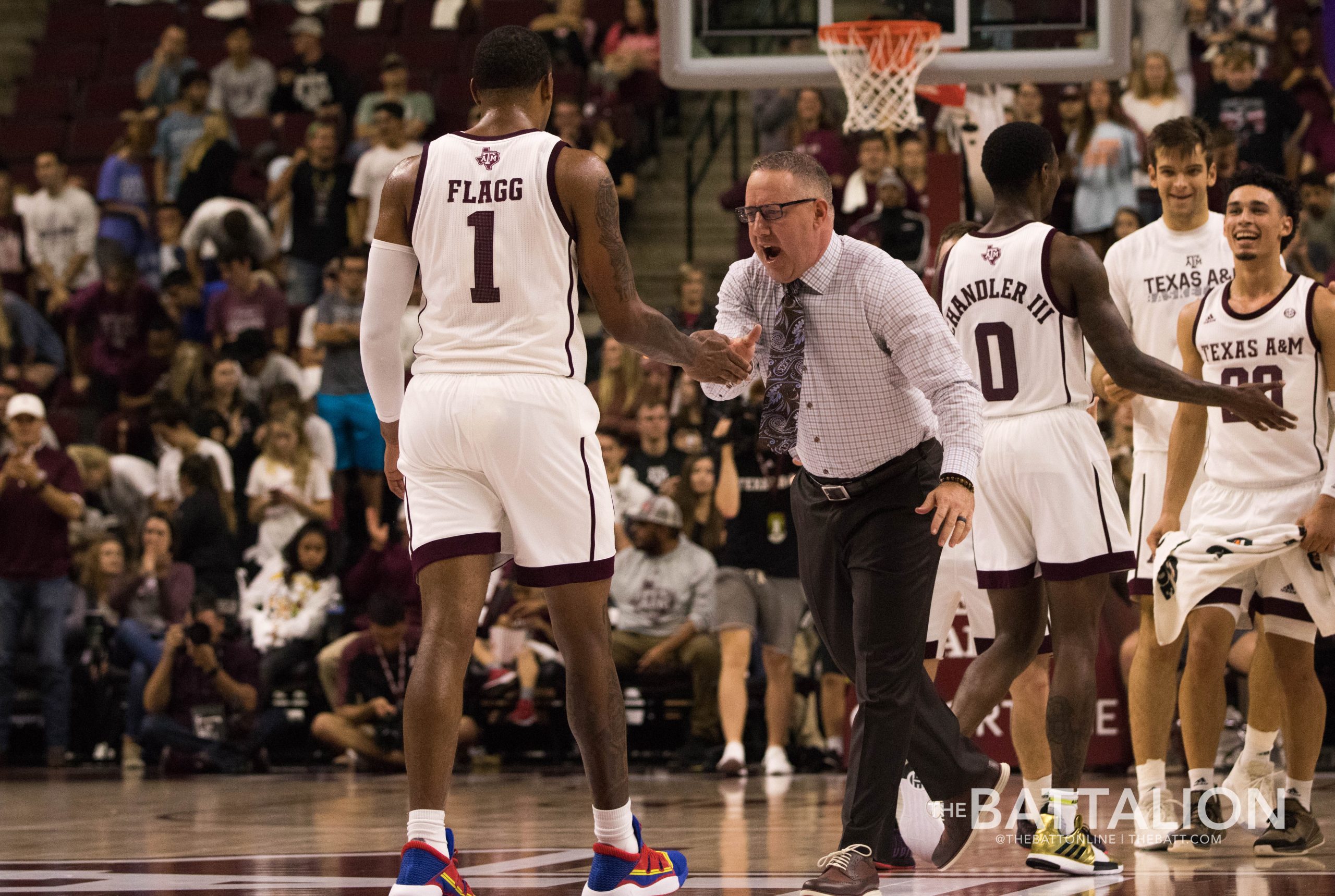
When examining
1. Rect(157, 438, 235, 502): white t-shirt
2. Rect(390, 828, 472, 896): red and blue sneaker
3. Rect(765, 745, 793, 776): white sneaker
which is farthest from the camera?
Rect(157, 438, 235, 502): white t-shirt

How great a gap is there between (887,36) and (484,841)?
4544 millimetres

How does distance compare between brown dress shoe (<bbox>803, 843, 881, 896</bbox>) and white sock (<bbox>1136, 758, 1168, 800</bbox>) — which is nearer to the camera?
brown dress shoe (<bbox>803, 843, 881, 896</bbox>)

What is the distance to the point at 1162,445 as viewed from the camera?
755 cm

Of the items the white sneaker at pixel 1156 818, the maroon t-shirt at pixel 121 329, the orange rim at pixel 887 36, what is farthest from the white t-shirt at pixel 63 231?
the white sneaker at pixel 1156 818

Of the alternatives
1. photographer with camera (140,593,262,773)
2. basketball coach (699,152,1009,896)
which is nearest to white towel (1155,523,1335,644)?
basketball coach (699,152,1009,896)

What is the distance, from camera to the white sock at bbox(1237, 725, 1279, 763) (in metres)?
6.93

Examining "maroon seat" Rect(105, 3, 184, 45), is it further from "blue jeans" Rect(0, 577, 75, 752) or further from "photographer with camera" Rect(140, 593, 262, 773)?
"photographer with camera" Rect(140, 593, 262, 773)

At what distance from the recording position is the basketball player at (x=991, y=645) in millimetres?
6770

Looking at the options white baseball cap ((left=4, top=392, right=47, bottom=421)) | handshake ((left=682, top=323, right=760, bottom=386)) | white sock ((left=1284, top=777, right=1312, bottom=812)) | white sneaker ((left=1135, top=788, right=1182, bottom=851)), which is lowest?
white sneaker ((left=1135, top=788, right=1182, bottom=851))

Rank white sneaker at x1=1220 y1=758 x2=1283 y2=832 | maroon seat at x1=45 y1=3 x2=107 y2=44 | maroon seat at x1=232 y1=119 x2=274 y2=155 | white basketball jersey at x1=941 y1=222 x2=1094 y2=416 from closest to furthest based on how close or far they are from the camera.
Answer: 1. white basketball jersey at x1=941 y1=222 x2=1094 y2=416
2. white sneaker at x1=1220 y1=758 x2=1283 y2=832
3. maroon seat at x1=232 y1=119 x2=274 y2=155
4. maroon seat at x1=45 y1=3 x2=107 y2=44

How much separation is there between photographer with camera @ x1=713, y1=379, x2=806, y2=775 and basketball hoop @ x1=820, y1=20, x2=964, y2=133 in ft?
7.86

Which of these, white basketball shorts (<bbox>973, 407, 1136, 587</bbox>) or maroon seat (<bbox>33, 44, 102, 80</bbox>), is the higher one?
maroon seat (<bbox>33, 44, 102, 80</bbox>)

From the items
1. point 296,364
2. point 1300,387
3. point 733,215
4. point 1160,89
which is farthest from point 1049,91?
point 1300,387

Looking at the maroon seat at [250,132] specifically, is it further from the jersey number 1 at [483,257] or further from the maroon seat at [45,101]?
the jersey number 1 at [483,257]
